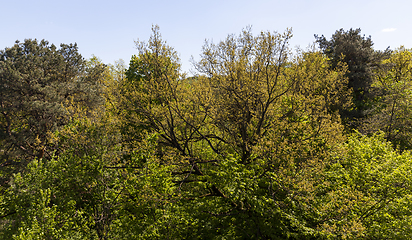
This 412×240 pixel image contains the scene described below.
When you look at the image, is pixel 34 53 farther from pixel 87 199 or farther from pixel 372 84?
pixel 372 84

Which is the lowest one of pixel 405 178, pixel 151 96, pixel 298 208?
pixel 298 208

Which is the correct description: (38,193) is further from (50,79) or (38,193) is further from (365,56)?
(365,56)

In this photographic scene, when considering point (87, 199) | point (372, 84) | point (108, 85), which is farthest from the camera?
Answer: point (372, 84)

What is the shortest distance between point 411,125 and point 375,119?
3.30 m

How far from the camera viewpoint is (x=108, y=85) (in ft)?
56.3

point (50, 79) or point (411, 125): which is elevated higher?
point (50, 79)

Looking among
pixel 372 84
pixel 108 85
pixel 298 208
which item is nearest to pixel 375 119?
pixel 372 84

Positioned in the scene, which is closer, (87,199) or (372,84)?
(87,199)

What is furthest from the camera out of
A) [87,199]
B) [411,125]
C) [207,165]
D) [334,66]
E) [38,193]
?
[334,66]

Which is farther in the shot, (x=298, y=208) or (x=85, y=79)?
(x=85, y=79)

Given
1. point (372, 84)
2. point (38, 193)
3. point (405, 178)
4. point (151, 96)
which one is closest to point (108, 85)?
point (151, 96)

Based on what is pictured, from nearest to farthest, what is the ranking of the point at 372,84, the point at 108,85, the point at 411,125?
the point at 108,85
the point at 411,125
the point at 372,84

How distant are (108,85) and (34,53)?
11355 mm

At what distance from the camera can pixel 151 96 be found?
14.6m
